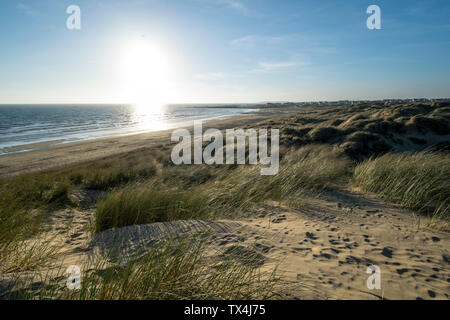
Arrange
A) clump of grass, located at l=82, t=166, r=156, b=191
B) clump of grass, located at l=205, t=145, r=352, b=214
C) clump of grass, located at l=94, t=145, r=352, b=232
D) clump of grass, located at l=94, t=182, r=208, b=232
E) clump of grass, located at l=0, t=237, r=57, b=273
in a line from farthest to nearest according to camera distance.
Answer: clump of grass, located at l=82, t=166, r=156, b=191, clump of grass, located at l=205, t=145, r=352, b=214, clump of grass, located at l=94, t=145, r=352, b=232, clump of grass, located at l=94, t=182, r=208, b=232, clump of grass, located at l=0, t=237, r=57, b=273

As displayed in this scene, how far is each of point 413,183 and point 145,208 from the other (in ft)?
19.4

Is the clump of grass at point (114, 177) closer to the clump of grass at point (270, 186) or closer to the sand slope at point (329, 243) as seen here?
the sand slope at point (329, 243)

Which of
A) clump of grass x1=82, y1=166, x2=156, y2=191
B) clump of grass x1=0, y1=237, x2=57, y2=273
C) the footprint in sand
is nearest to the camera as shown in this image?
clump of grass x1=0, y1=237, x2=57, y2=273

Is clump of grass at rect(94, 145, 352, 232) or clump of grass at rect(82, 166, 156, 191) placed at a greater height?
clump of grass at rect(94, 145, 352, 232)

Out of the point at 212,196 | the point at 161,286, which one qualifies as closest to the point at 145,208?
the point at 212,196

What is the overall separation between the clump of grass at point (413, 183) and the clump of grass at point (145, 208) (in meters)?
4.54

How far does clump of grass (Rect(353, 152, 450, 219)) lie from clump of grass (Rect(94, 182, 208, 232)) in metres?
4.54

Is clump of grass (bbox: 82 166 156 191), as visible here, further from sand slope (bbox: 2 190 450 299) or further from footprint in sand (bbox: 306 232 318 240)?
footprint in sand (bbox: 306 232 318 240)

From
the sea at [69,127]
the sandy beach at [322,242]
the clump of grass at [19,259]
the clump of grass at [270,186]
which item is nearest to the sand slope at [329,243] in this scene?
the sandy beach at [322,242]

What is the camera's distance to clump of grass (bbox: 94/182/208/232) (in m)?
4.37

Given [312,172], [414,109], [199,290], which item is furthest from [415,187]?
[414,109]

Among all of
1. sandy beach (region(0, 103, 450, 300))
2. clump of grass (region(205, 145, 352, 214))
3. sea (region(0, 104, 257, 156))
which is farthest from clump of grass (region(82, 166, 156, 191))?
sea (region(0, 104, 257, 156))

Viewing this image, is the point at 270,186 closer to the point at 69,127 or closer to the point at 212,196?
the point at 212,196
